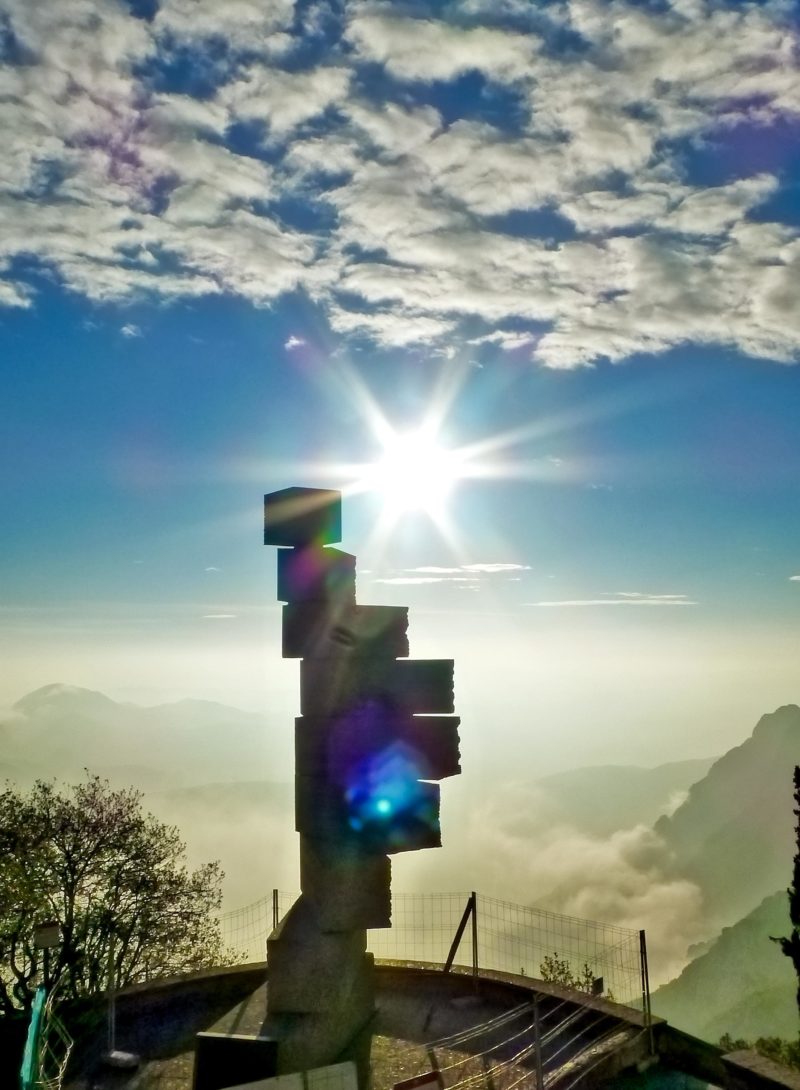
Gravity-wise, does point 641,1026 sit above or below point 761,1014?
above

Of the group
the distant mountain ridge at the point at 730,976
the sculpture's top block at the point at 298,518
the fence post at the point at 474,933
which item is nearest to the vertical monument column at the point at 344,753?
the sculpture's top block at the point at 298,518

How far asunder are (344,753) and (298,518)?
133 inches

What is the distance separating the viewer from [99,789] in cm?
2475

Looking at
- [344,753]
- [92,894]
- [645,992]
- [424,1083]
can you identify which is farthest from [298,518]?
[92,894]

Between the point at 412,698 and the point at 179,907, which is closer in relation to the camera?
the point at 412,698

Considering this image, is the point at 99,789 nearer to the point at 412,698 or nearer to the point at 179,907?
the point at 179,907

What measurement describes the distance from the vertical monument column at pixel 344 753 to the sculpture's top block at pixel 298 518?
0.01 m

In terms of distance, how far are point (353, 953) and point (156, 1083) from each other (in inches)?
119

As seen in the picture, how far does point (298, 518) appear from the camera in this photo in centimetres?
1102

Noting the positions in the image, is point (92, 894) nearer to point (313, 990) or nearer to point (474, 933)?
point (474, 933)

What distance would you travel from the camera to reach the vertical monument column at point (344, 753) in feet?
35.3

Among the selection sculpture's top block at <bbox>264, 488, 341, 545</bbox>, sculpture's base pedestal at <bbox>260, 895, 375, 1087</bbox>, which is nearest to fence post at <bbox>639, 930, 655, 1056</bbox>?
sculpture's base pedestal at <bbox>260, 895, 375, 1087</bbox>

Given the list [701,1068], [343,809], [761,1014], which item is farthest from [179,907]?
[761,1014]

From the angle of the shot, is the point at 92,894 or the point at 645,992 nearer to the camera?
the point at 645,992
